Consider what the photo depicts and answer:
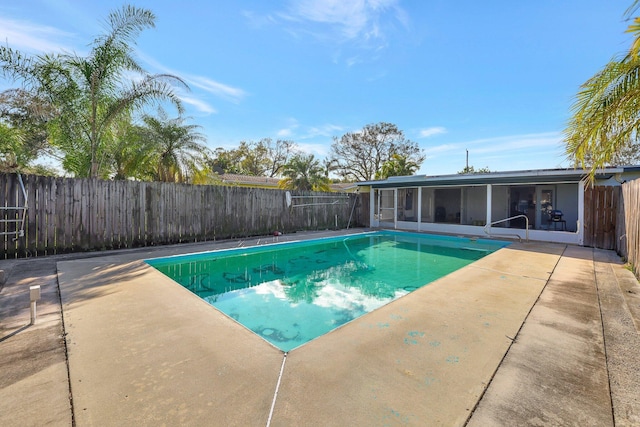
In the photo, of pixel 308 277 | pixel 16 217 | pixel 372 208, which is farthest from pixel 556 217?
pixel 16 217

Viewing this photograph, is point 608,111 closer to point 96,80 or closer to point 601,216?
point 601,216

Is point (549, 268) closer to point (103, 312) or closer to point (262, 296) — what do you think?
point (262, 296)

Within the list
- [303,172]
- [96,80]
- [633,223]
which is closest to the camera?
[633,223]

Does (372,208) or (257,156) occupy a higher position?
(257,156)

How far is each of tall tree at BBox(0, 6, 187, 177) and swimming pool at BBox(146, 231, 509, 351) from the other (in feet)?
15.8

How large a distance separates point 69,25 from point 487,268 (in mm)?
11608

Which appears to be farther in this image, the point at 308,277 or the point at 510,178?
the point at 510,178

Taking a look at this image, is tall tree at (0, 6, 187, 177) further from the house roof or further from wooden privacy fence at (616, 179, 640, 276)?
wooden privacy fence at (616, 179, 640, 276)

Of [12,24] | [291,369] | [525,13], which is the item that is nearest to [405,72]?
[525,13]

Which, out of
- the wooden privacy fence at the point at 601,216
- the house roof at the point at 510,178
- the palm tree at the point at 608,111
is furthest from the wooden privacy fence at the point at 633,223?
the wooden privacy fence at the point at 601,216

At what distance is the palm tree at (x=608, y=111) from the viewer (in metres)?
3.83

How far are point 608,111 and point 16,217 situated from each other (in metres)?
11.2

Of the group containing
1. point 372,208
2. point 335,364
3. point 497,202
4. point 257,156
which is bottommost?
point 335,364

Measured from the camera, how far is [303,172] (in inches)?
628
